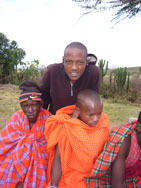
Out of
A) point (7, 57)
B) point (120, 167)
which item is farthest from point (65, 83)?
point (7, 57)

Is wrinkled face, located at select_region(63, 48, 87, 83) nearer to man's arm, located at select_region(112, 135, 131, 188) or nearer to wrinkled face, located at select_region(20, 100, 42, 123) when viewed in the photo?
wrinkled face, located at select_region(20, 100, 42, 123)

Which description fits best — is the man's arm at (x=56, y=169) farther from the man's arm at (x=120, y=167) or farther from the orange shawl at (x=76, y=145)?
the man's arm at (x=120, y=167)

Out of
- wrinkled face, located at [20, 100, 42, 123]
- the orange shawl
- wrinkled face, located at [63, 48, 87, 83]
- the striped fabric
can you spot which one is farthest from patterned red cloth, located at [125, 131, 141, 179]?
wrinkled face, located at [20, 100, 42, 123]

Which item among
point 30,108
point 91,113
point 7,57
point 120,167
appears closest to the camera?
point 120,167

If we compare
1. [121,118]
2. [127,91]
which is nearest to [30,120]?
[121,118]

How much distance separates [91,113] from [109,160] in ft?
1.45

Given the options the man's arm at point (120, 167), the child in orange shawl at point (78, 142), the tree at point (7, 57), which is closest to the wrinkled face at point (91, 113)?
the child in orange shawl at point (78, 142)

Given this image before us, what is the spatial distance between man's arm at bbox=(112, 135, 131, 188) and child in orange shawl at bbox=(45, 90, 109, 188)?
186 mm

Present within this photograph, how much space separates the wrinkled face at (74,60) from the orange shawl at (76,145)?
0.49m

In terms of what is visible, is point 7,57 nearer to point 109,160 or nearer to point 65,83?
point 65,83

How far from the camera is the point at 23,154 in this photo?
6.55 ft

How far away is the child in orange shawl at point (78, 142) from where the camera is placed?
1686mm

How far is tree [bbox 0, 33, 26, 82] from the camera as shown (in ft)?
46.5

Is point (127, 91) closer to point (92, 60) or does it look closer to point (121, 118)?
point (121, 118)
